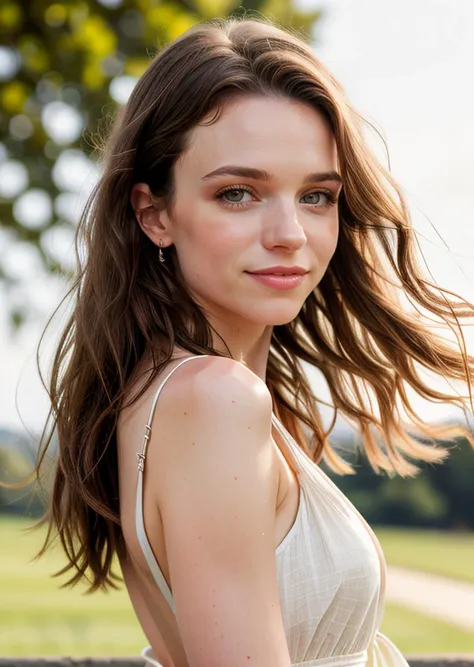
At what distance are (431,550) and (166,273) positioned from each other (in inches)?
645

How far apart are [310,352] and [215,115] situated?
0.93 metres

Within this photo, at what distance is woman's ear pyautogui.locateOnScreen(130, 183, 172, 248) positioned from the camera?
2.16 m

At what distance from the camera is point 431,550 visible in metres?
17.7

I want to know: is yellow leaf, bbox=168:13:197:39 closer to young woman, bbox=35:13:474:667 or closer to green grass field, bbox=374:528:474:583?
young woman, bbox=35:13:474:667

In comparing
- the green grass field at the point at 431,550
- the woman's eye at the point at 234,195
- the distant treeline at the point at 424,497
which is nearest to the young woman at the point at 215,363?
the woman's eye at the point at 234,195

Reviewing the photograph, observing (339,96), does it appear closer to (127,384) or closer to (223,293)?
(223,293)

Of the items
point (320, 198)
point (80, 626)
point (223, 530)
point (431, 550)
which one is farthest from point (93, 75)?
point (431, 550)

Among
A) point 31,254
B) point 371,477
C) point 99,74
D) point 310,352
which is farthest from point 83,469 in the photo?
point 371,477

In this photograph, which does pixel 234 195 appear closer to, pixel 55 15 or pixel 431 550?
pixel 55 15

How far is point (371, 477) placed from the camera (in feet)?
56.0

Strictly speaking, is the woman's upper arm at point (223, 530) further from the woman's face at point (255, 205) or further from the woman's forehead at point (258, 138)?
the woman's forehead at point (258, 138)

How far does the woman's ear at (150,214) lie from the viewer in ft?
7.10

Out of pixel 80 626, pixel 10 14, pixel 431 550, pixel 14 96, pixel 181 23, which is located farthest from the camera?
pixel 431 550

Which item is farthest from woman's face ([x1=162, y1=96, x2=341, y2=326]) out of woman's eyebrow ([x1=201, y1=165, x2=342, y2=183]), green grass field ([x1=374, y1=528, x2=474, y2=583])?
green grass field ([x1=374, y1=528, x2=474, y2=583])
